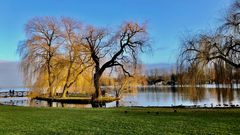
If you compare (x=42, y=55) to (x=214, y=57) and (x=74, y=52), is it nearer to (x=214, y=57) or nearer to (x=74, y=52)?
(x=74, y=52)

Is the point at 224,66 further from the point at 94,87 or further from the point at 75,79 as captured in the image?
the point at 75,79

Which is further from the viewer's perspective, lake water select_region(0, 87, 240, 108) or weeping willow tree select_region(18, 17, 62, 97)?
weeping willow tree select_region(18, 17, 62, 97)

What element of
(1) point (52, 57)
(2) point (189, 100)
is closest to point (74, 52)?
(1) point (52, 57)

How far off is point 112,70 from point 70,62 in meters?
4.80

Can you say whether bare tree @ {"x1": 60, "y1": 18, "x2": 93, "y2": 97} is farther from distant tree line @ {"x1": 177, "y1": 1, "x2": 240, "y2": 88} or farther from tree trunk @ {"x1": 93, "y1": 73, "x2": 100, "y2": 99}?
distant tree line @ {"x1": 177, "y1": 1, "x2": 240, "y2": 88}

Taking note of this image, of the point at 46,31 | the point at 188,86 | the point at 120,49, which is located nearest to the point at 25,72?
the point at 46,31

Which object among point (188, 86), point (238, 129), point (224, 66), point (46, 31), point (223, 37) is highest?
point (46, 31)

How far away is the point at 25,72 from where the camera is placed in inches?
1265

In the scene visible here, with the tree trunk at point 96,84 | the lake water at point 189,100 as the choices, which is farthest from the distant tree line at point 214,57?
the tree trunk at point 96,84

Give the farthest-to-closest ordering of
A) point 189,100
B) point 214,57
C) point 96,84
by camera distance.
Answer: point 96,84, point 189,100, point 214,57

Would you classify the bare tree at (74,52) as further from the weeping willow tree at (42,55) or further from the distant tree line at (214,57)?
the distant tree line at (214,57)

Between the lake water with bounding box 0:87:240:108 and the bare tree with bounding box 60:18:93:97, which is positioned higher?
the bare tree with bounding box 60:18:93:97

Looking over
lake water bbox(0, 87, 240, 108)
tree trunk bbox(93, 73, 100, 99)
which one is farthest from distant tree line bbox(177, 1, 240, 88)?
tree trunk bbox(93, 73, 100, 99)

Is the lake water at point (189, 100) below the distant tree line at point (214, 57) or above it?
below
